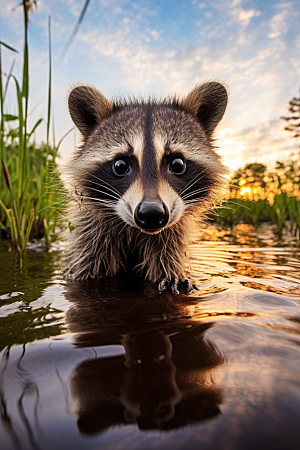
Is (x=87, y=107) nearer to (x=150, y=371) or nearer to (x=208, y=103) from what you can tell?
(x=208, y=103)

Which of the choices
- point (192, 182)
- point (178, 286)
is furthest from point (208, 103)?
point (178, 286)

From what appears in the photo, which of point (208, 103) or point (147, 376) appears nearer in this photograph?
point (147, 376)

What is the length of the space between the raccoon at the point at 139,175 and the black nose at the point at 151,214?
5.8 inches

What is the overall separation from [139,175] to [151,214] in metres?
0.42

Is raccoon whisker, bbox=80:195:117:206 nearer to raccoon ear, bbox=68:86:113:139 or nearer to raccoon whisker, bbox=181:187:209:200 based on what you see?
raccoon whisker, bbox=181:187:209:200

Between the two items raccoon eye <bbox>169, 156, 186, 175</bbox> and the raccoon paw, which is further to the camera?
raccoon eye <bbox>169, 156, 186, 175</bbox>

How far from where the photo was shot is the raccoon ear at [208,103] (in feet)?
8.55

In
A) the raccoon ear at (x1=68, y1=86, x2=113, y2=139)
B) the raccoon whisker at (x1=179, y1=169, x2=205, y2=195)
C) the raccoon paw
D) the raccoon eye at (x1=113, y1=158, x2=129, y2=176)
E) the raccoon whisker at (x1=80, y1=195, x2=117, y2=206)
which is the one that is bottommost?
the raccoon paw

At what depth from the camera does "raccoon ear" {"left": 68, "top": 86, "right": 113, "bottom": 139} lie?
8.30 feet

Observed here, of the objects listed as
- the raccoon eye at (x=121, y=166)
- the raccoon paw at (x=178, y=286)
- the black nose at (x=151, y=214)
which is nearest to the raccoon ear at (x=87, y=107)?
the raccoon eye at (x=121, y=166)

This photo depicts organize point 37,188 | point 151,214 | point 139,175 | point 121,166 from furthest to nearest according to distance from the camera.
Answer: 1. point 37,188
2. point 121,166
3. point 139,175
4. point 151,214

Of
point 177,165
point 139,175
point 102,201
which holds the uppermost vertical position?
point 177,165

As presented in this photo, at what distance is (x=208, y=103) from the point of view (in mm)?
2688

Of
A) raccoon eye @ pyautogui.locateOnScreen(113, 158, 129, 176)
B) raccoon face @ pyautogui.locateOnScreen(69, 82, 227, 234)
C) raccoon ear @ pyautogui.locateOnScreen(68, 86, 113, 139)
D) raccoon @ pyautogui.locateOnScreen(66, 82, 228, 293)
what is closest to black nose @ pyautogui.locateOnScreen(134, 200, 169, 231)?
raccoon face @ pyautogui.locateOnScreen(69, 82, 227, 234)
